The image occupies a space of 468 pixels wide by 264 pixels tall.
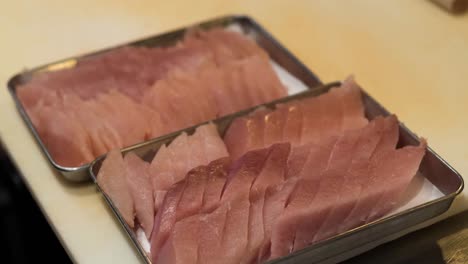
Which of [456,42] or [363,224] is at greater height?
[456,42]

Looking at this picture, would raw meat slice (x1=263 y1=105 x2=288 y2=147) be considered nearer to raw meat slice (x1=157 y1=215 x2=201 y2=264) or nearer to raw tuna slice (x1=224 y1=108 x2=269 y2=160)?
raw tuna slice (x1=224 y1=108 x2=269 y2=160)

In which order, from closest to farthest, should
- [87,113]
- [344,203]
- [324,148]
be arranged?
[344,203]
[324,148]
[87,113]

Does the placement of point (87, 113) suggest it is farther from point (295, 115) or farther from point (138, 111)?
point (295, 115)

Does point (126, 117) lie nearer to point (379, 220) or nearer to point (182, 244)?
point (182, 244)

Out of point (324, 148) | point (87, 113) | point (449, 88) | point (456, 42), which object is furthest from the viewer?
point (456, 42)

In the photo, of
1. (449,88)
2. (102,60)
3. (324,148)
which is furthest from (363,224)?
(102,60)

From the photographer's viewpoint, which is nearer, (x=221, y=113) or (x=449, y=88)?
(x=221, y=113)
